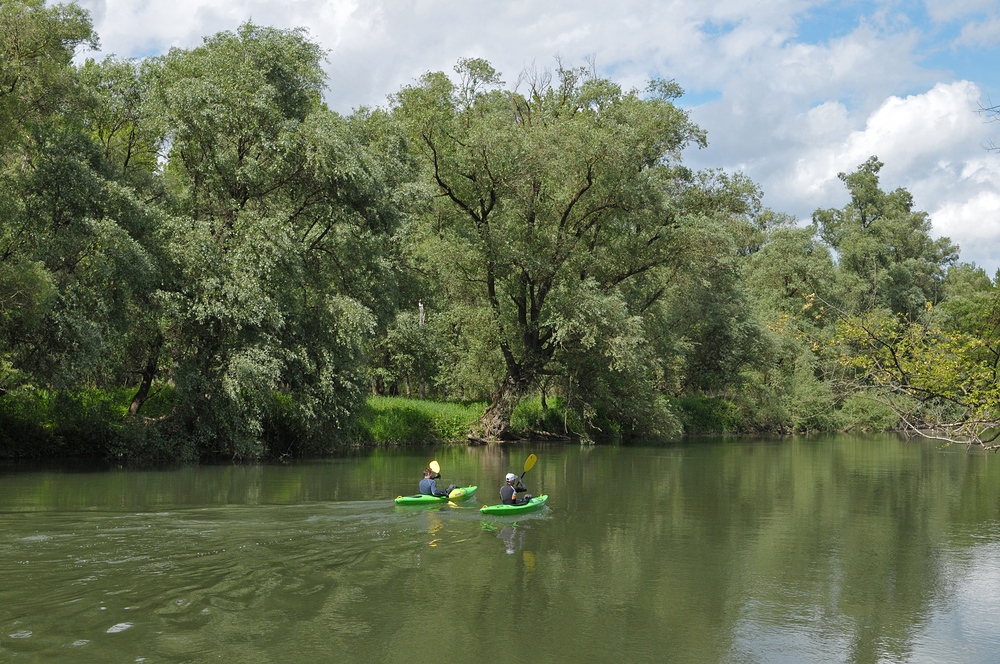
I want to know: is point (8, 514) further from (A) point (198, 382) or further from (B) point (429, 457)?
(B) point (429, 457)

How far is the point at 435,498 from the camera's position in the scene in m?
18.8

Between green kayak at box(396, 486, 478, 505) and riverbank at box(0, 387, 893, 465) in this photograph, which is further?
riverbank at box(0, 387, 893, 465)

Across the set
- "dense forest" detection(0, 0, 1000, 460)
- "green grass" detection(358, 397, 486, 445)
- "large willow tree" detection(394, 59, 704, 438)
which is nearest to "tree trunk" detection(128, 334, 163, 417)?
"dense forest" detection(0, 0, 1000, 460)

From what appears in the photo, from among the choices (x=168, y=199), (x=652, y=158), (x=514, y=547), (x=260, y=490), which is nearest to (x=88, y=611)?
(x=514, y=547)

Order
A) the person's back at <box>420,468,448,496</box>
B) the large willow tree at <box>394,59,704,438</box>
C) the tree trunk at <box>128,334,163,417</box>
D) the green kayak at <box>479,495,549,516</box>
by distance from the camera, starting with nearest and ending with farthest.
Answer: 1. the green kayak at <box>479,495,549,516</box>
2. the person's back at <box>420,468,448,496</box>
3. the tree trunk at <box>128,334,163,417</box>
4. the large willow tree at <box>394,59,704,438</box>

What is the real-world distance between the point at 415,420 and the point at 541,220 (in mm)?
9570

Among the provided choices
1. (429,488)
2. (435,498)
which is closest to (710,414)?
(429,488)

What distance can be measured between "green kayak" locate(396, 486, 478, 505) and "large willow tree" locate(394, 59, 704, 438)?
14.7 m

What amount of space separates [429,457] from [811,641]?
72.1 feet

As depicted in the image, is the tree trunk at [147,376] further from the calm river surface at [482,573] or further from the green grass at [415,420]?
the green grass at [415,420]

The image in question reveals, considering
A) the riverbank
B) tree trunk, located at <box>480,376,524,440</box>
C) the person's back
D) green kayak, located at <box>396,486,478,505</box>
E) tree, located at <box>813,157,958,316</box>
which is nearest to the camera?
green kayak, located at <box>396,486,478,505</box>

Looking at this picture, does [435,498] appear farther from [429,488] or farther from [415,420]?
[415,420]

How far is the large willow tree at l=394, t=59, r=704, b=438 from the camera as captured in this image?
3412 cm

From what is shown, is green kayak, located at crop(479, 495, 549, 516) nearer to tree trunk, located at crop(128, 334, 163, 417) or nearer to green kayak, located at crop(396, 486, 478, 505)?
green kayak, located at crop(396, 486, 478, 505)
